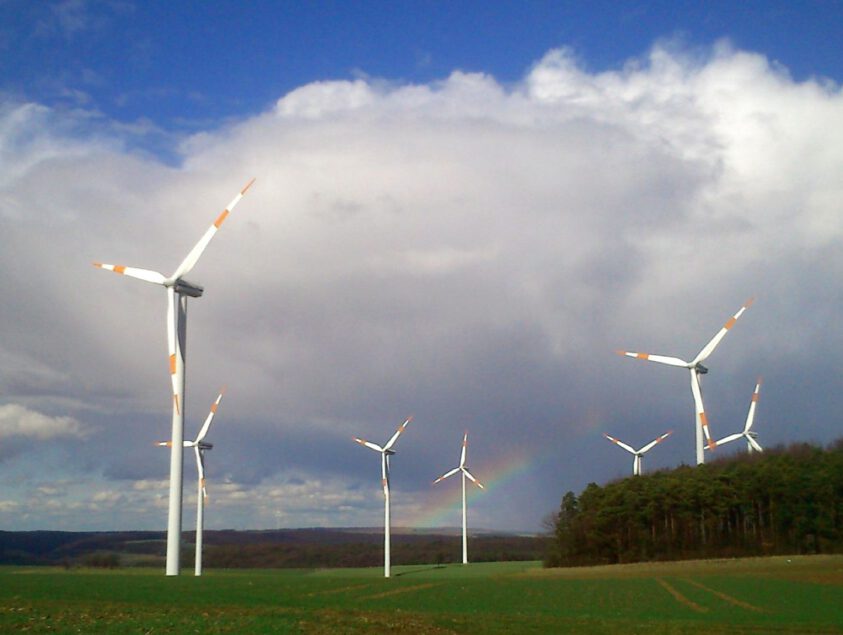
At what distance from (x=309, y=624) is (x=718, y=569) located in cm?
5676

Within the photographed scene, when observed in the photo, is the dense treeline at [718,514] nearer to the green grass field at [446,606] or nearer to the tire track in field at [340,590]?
the green grass field at [446,606]

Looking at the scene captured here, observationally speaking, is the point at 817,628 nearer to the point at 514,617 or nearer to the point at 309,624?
the point at 514,617

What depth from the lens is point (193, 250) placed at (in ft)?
219

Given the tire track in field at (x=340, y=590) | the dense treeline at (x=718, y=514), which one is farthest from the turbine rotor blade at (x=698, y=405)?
the tire track in field at (x=340, y=590)

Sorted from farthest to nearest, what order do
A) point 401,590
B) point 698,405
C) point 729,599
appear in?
point 698,405 < point 401,590 < point 729,599

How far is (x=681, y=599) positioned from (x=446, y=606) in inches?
564

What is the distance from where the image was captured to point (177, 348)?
64500 millimetres

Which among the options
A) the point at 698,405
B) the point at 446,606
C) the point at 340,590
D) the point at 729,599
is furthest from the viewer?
the point at 698,405

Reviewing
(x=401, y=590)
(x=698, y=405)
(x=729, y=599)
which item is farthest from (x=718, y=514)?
(x=729, y=599)

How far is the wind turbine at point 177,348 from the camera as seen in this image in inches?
2475

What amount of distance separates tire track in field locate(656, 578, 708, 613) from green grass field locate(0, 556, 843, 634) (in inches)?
2.5

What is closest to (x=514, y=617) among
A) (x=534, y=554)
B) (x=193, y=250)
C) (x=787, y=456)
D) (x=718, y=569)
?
(x=193, y=250)

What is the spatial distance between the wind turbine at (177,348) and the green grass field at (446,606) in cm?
359

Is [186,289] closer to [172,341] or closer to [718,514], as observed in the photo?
[172,341]
